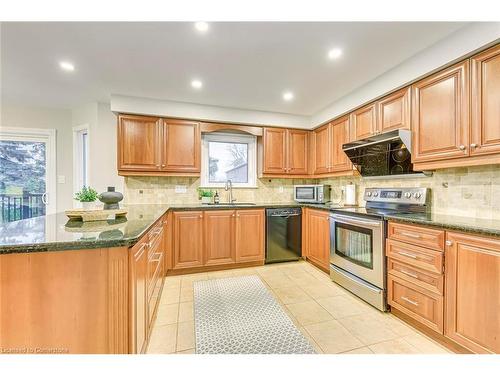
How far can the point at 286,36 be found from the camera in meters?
1.90

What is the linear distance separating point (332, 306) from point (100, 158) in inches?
145

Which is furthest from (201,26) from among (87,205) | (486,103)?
(486,103)

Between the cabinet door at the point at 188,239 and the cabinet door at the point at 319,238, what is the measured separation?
1.61m

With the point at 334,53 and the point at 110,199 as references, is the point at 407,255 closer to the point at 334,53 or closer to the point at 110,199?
the point at 334,53

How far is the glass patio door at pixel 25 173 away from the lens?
3568 millimetres

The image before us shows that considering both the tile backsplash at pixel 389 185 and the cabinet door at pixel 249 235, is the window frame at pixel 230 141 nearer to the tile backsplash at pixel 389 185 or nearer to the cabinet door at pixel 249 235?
the tile backsplash at pixel 389 185

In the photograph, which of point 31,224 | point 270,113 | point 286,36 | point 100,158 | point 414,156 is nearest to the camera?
point 31,224

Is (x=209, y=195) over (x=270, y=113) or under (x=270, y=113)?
under

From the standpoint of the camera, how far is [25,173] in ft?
11.9

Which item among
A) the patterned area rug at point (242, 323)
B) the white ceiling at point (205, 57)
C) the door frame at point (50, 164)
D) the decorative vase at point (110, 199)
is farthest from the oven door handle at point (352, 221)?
the door frame at point (50, 164)

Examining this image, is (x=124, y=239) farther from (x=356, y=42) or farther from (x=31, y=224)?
(x=356, y=42)
